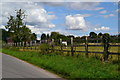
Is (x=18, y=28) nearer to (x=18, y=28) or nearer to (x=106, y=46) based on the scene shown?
(x=18, y=28)

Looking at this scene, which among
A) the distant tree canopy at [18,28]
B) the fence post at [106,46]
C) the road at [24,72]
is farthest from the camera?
the distant tree canopy at [18,28]

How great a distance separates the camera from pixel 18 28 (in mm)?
67062

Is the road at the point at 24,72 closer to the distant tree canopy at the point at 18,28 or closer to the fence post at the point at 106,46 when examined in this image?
the fence post at the point at 106,46

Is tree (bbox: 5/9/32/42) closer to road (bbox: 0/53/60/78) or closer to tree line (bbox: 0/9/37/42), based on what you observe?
tree line (bbox: 0/9/37/42)

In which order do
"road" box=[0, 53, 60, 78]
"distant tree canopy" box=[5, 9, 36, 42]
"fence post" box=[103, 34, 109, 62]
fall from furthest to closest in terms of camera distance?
"distant tree canopy" box=[5, 9, 36, 42]
"fence post" box=[103, 34, 109, 62]
"road" box=[0, 53, 60, 78]

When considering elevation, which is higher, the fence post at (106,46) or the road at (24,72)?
the fence post at (106,46)

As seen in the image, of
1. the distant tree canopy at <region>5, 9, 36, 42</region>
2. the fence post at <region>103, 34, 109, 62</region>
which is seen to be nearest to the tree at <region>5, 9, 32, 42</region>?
the distant tree canopy at <region>5, 9, 36, 42</region>

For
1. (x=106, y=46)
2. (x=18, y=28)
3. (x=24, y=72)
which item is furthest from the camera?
(x=18, y=28)

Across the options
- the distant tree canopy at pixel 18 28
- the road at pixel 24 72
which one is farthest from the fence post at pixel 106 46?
the distant tree canopy at pixel 18 28

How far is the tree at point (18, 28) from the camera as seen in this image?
65.8m

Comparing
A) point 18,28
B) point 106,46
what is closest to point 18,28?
point 18,28

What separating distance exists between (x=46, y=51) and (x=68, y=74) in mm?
12787

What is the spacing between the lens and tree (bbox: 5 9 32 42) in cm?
6581

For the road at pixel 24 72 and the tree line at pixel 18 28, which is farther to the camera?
the tree line at pixel 18 28
